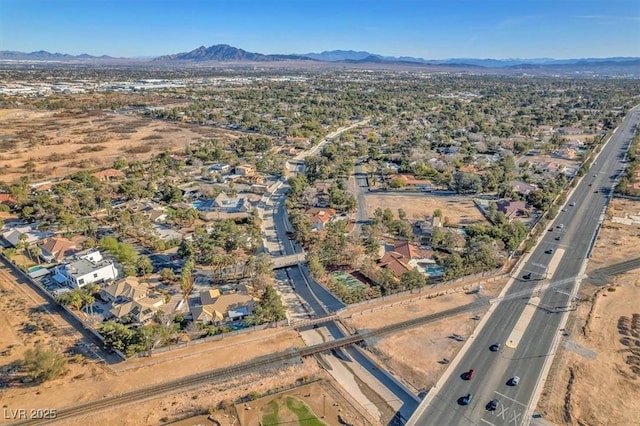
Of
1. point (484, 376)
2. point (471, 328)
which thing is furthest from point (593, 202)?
point (484, 376)

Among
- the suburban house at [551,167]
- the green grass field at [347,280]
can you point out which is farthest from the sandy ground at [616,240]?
the green grass field at [347,280]

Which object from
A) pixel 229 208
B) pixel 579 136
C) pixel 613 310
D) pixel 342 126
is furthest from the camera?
pixel 342 126

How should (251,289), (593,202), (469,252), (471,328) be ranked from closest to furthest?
1. (471,328)
2. (251,289)
3. (469,252)
4. (593,202)

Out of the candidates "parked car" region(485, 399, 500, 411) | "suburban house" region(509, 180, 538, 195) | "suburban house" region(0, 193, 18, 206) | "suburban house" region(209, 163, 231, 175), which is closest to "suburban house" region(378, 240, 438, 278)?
"parked car" region(485, 399, 500, 411)

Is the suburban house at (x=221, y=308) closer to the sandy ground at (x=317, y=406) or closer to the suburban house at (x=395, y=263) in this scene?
the sandy ground at (x=317, y=406)

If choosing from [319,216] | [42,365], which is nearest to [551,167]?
[319,216]

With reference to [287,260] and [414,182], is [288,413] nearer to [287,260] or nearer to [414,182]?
[287,260]

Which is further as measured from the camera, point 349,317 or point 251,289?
point 251,289

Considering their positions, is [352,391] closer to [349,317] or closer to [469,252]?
[349,317]

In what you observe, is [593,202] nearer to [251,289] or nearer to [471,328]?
[471,328]
